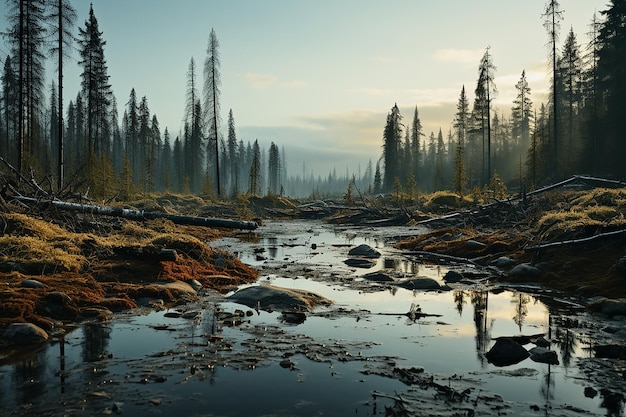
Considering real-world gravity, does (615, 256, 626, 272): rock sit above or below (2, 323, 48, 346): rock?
above

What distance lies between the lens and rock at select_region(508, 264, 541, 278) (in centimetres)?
1062

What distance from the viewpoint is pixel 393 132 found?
71.2 meters

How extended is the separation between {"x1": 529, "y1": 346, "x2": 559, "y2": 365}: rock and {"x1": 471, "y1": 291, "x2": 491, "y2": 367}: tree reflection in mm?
613

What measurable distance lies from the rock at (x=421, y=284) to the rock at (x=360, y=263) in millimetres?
2742

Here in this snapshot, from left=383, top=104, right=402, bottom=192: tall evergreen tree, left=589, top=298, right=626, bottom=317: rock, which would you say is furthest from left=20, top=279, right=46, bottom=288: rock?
left=383, top=104, right=402, bottom=192: tall evergreen tree

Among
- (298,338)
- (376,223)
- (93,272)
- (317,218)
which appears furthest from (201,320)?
(317,218)

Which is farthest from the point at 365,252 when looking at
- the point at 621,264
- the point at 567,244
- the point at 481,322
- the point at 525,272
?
the point at 481,322

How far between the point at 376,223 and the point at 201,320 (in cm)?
2155

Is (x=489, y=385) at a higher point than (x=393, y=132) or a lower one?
lower

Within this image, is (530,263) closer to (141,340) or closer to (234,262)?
(234,262)

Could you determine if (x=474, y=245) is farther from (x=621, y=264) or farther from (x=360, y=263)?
(x=621, y=264)

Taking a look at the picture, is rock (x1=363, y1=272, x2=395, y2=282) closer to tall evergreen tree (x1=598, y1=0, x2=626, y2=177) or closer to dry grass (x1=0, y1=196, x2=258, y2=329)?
dry grass (x1=0, y1=196, x2=258, y2=329)

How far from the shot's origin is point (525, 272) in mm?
10695

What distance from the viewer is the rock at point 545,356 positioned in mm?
5316
